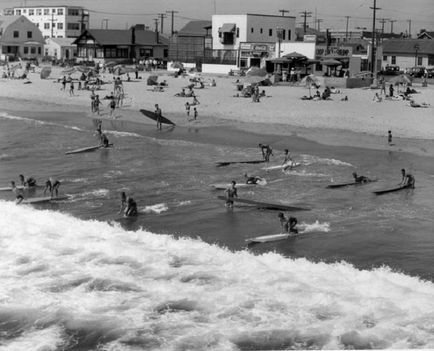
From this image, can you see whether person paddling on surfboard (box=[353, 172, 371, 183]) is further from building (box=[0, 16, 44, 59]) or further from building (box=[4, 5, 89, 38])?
building (box=[4, 5, 89, 38])

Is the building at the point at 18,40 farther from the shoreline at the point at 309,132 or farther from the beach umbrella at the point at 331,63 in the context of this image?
the shoreline at the point at 309,132

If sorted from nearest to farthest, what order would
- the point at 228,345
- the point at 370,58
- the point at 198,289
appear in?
the point at 228,345 → the point at 198,289 → the point at 370,58

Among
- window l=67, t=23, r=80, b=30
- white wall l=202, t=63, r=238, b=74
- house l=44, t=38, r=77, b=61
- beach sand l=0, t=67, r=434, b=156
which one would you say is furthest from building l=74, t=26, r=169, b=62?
window l=67, t=23, r=80, b=30

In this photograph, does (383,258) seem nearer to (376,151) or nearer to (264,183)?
(264,183)

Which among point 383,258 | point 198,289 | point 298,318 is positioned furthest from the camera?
point 383,258

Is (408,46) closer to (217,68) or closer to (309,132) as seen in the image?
(217,68)

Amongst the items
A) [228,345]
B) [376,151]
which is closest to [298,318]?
[228,345]

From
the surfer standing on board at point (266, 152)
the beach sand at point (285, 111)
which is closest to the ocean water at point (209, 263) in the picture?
the surfer standing on board at point (266, 152)

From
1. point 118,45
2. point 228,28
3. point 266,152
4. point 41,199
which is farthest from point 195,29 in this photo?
point 41,199

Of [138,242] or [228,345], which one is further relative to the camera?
[138,242]
